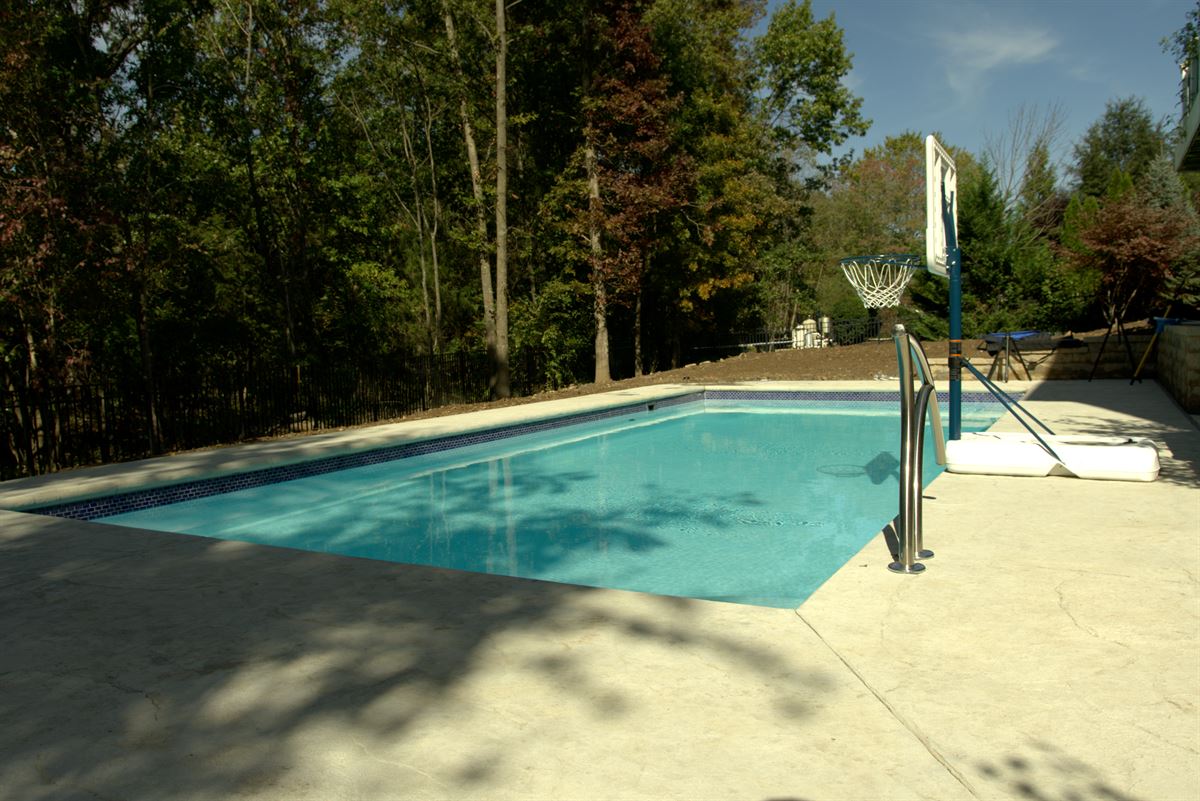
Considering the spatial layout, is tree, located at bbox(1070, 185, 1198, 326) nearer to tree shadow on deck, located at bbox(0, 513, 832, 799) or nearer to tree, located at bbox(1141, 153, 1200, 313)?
tree, located at bbox(1141, 153, 1200, 313)

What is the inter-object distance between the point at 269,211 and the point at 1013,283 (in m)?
18.1

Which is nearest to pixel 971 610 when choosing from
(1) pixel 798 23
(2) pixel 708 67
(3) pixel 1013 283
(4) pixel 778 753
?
(4) pixel 778 753

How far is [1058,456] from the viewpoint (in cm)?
590

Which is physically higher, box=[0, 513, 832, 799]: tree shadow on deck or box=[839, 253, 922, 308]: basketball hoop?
box=[839, 253, 922, 308]: basketball hoop

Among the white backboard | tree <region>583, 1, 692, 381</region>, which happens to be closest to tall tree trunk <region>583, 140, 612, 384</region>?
tree <region>583, 1, 692, 381</region>

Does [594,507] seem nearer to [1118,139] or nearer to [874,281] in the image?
[874,281]

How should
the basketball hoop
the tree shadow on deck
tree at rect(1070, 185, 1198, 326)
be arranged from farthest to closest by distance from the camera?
the basketball hoop < tree at rect(1070, 185, 1198, 326) < the tree shadow on deck

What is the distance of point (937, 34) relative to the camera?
28.7 meters

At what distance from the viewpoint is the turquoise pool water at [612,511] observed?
5566 mm

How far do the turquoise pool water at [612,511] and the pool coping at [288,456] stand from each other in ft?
0.55

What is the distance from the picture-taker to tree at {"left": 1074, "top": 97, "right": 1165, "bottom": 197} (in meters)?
38.1

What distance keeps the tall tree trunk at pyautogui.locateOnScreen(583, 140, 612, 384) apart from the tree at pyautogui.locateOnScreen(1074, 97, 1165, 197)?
3046 cm

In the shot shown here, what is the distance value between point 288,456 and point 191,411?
3.34 metres

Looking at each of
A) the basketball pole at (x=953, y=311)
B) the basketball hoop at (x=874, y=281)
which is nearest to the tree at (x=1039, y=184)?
the basketball hoop at (x=874, y=281)
